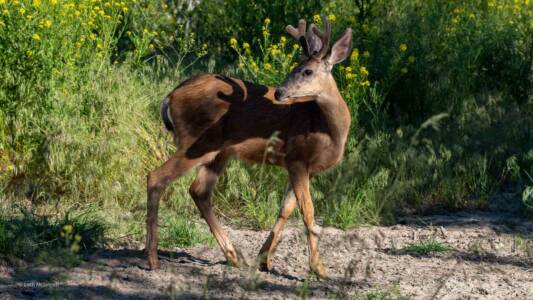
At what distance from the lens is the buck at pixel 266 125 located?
614 cm

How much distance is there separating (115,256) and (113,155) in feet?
5.08

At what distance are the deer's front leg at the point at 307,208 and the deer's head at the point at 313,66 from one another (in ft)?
1.69

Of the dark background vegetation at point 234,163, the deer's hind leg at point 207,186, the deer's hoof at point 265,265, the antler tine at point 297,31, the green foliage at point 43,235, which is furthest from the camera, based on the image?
the dark background vegetation at point 234,163

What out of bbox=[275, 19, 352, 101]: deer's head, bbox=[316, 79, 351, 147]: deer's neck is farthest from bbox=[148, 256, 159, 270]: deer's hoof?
A: bbox=[316, 79, 351, 147]: deer's neck

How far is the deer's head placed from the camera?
6078 mm

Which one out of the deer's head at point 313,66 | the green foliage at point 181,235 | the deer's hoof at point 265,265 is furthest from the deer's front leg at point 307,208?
the green foliage at point 181,235

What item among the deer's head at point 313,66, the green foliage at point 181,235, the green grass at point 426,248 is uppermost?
the deer's head at point 313,66

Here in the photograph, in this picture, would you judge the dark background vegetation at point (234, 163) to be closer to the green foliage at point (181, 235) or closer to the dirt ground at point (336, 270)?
the green foliage at point (181, 235)

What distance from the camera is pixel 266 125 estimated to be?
630 cm

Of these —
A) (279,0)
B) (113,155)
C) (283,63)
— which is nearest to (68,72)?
(113,155)

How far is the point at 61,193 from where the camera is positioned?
750 centimetres

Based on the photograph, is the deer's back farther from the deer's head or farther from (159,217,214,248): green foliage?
(159,217,214,248): green foliage

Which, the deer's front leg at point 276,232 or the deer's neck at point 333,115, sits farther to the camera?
the deer's neck at point 333,115

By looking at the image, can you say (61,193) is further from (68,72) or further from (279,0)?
(279,0)
